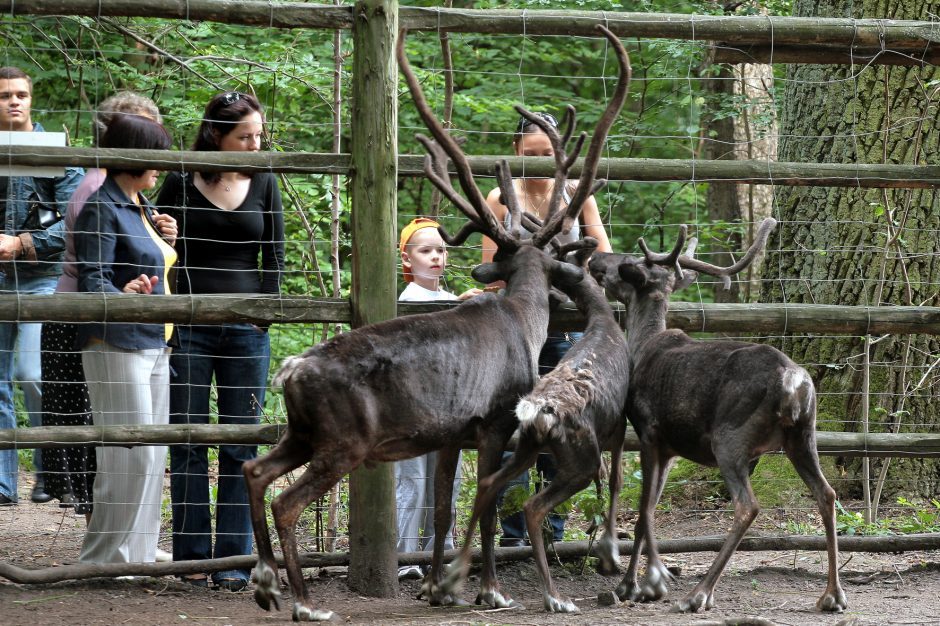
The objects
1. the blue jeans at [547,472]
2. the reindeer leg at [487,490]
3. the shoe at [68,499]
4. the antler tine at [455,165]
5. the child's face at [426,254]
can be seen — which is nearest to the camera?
the reindeer leg at [487,490]

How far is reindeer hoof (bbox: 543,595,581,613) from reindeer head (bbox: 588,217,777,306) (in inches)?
66.4

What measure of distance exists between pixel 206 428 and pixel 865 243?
189 inches

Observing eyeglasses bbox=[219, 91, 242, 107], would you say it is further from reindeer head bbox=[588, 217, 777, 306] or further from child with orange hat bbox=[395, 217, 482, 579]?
reindeer head bbox=[588, 217, 777, 306]

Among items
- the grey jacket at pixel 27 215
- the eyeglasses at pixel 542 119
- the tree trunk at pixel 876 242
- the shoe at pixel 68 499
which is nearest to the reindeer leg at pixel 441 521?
the eyeglasses at pixel 542 119

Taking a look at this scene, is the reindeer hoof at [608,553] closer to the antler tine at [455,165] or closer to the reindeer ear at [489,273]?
the reindeer ear at [489,273]

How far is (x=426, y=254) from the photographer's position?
19.9 ft

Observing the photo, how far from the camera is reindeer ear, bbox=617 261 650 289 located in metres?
5.62

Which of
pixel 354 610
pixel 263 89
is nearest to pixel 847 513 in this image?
pixel 354 610

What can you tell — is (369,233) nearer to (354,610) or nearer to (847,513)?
(354,610)

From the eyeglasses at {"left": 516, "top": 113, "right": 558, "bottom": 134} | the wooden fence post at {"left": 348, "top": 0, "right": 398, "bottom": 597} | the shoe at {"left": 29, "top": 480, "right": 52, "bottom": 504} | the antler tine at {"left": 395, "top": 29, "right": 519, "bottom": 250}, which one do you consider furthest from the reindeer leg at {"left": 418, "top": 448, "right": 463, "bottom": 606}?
the shoe at {"left": 29, "top": 480, "right": 52, "bottom": 504}

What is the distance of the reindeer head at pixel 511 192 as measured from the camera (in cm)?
524

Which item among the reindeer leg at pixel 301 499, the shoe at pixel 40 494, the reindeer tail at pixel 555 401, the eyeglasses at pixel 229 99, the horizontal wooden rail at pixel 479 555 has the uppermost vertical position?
the eyeglasses at pixel 229 99

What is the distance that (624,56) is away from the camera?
5113mm

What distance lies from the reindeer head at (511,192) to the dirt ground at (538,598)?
5.38ft
